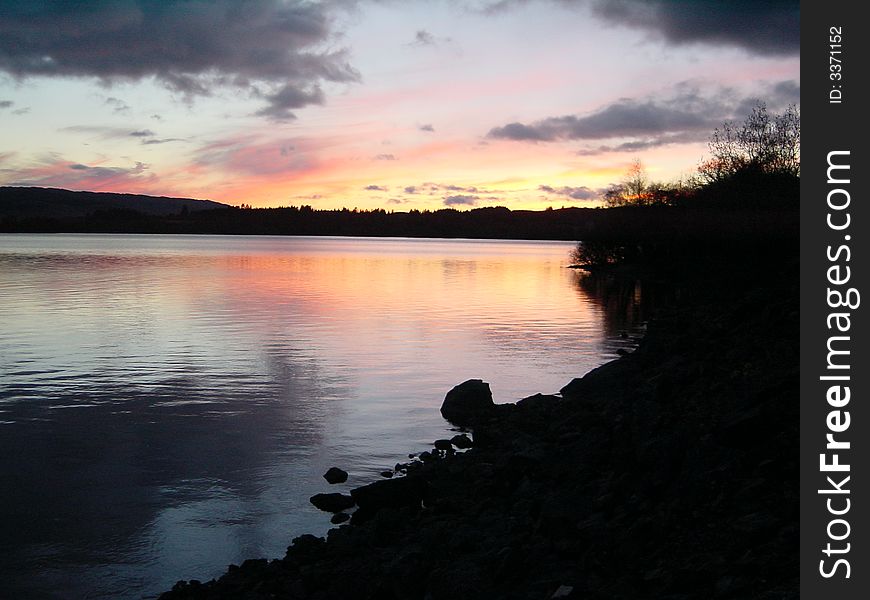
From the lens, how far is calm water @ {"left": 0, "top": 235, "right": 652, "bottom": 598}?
516 inches

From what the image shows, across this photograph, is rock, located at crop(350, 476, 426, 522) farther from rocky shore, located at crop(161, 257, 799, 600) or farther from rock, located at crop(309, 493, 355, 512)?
rock, located at crop(309, 493, 355, 512)

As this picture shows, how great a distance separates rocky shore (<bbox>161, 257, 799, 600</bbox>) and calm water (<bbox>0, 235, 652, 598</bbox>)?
1.68m

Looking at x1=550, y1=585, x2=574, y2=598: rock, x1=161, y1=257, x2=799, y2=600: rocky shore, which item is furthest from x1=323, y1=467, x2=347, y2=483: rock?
x1=550, y1=585, x2=574, y2=598: rock

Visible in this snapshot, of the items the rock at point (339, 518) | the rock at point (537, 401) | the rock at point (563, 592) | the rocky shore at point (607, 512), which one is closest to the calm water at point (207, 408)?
the rock at point (339, 518)

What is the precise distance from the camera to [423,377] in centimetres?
2802

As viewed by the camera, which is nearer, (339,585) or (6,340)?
(339,585)

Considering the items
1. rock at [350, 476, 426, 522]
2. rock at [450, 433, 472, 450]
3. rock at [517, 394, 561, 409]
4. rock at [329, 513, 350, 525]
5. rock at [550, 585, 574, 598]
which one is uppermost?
rock at [550, 585, 574, 598]

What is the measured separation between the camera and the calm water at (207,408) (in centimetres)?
1311

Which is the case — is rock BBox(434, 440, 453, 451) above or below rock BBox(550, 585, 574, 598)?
below

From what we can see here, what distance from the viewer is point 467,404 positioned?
2169 cm

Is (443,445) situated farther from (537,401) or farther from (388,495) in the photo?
(388,495)
